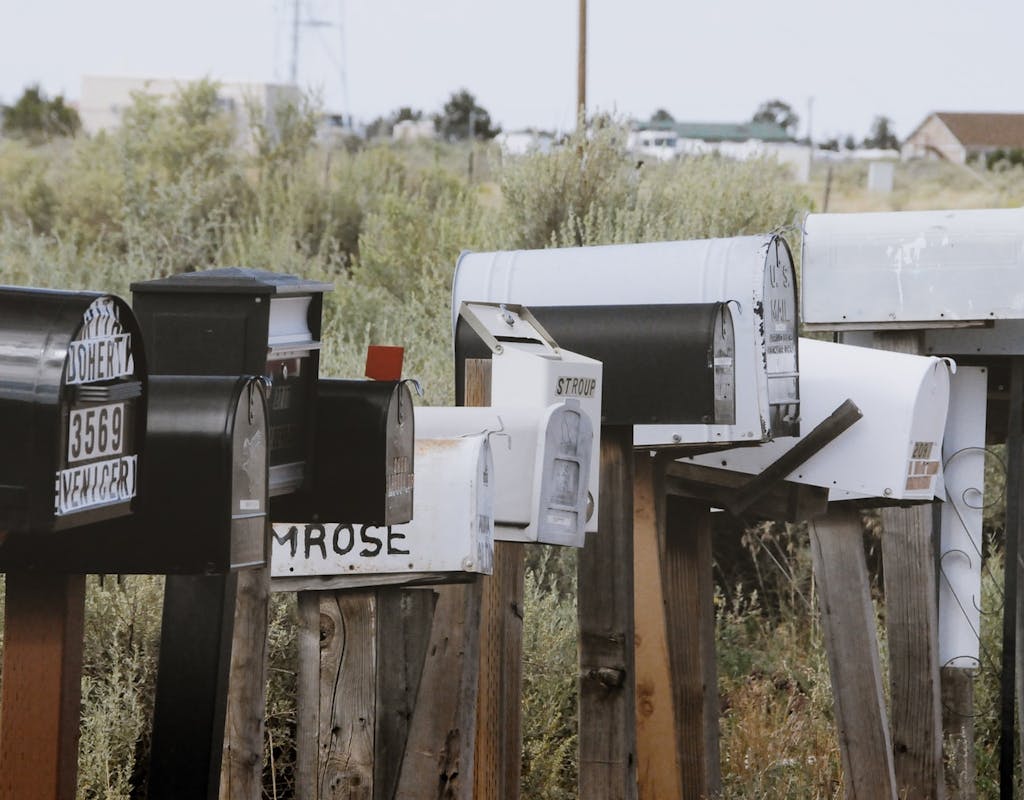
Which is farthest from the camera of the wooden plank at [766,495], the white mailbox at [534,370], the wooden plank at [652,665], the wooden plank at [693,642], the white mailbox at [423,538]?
the wooden plank at [693,642]

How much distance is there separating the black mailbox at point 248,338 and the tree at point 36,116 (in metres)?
24.6

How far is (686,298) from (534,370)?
69 cm

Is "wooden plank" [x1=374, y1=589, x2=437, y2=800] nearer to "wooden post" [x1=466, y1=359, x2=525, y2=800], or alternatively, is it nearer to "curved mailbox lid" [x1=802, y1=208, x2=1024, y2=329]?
"wooden post" [x1=466, y1=359, x2=525, y2=800]

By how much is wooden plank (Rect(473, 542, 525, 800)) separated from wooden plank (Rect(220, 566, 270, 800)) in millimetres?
732

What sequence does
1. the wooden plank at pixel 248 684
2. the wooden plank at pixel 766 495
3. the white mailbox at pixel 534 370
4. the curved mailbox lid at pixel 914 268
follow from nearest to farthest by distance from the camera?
the wooden plank at pixel 248 684 < the white mailbox at pixel 534 370 < the wooden plank at pixel 766 495 < the curved mailbox lid at pixel 914 268

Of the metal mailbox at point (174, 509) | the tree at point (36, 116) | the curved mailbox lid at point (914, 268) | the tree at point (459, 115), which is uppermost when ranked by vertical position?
the tree at point (459, 115)

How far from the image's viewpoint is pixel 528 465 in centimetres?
255

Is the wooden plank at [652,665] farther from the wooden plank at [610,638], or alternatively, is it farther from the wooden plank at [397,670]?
the wooden plank at [397,670]

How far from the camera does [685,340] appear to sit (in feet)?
9.24

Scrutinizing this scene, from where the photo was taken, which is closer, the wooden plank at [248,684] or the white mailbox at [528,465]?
the wooden plank at [248,684]

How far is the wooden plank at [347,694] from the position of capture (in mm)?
2441

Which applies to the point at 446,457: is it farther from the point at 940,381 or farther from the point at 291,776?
the point at 291,776

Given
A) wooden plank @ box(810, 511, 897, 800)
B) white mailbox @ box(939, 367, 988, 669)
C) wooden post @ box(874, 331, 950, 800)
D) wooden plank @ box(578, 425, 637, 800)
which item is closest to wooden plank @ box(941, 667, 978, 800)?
white mailbox @ box(939, 367, 988, 669)

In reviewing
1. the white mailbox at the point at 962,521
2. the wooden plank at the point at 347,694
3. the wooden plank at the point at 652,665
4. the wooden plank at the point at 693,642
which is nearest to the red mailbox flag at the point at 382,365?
the wooden plank at the point at 347,694
